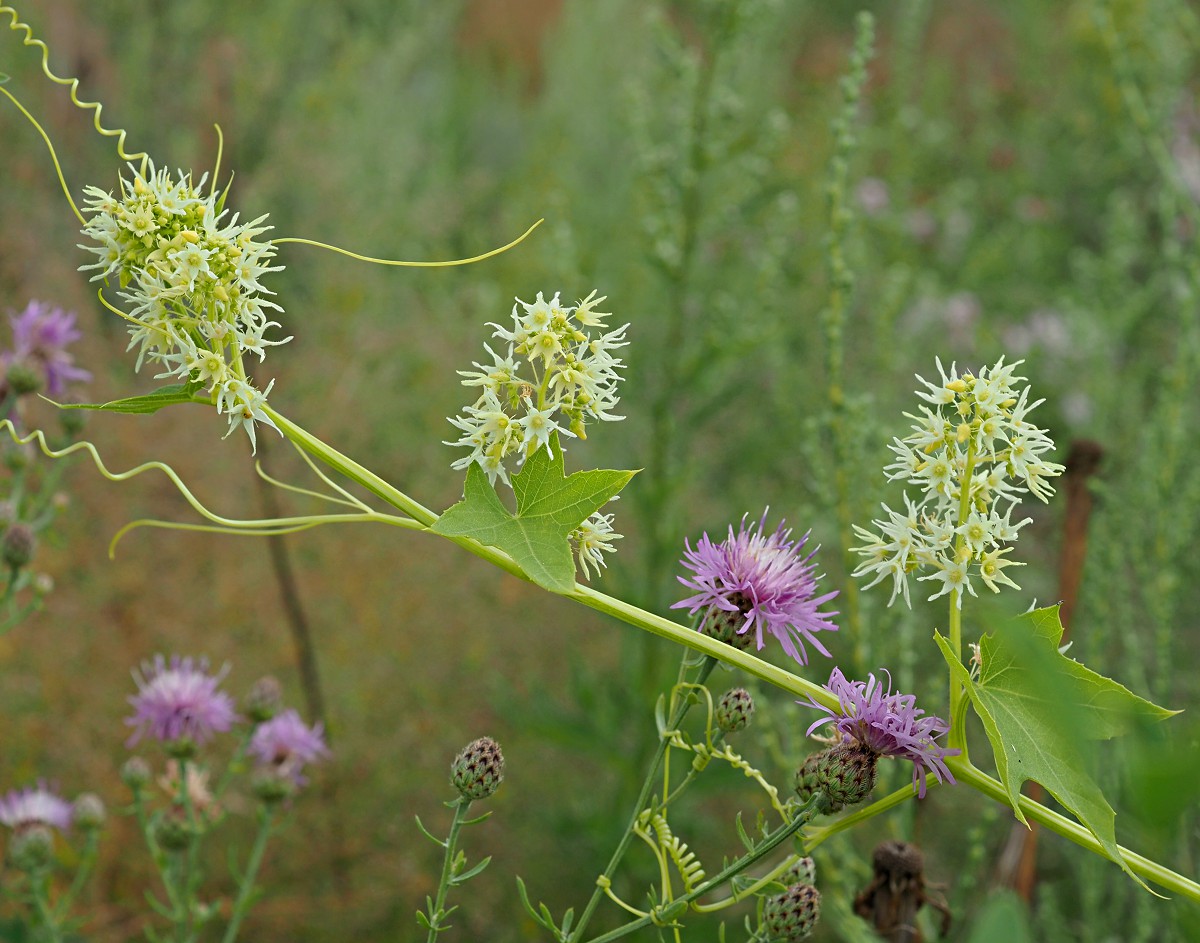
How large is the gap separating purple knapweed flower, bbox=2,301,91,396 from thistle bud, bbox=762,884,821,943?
0.75 meters

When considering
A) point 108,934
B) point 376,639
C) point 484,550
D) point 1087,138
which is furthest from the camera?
point 1087,138

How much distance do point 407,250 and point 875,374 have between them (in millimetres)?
1198

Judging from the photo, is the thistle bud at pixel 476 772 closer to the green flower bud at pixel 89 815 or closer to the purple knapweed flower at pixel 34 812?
the green flower bud at pixel 89 815

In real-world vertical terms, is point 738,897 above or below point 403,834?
below

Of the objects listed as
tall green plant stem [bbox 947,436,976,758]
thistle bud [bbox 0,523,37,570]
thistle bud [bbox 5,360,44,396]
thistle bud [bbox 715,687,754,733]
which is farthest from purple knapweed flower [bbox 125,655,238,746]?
tall green plant stem [bbox 947,436,976,758]

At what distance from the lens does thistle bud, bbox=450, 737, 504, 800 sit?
636 millimetres

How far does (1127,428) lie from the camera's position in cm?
207

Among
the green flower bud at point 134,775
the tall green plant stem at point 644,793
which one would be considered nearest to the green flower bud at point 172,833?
the green flower bud at point 134,775

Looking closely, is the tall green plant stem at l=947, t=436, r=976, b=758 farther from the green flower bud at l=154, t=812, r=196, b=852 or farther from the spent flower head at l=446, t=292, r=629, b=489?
the green flower bud at l=154, t=812, r=196, b=852

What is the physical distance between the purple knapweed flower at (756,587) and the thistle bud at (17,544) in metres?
0.62

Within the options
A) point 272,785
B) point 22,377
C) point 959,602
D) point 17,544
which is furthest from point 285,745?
point 959,602

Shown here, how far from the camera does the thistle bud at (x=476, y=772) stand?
25.0 inches

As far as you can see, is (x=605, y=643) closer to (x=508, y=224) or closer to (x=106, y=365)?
(x=106, y=365)

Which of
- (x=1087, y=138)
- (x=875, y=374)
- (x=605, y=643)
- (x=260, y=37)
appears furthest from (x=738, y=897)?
(x=1087, y=138)
